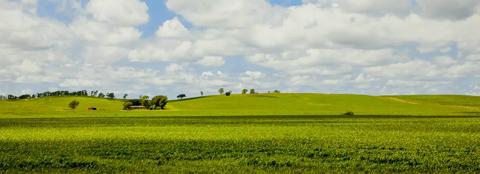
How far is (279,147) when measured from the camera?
108 feet


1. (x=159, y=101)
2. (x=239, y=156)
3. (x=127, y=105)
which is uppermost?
(x=159, y=101)

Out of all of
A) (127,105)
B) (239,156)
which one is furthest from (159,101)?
(239,156)

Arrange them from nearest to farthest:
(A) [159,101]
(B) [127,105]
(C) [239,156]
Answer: (C) [239,156] < (B) [127,105] < (A) [159,101]

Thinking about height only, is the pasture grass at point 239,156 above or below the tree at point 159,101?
below

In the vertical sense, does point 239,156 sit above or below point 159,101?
below

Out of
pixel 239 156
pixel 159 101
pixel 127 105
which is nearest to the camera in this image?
pixel 239 156

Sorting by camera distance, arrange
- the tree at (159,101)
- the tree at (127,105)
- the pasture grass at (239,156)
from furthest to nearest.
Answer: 1. the tree at (159,101)
2. the tree at (127,105)
3. the pasture grass at (239,156)

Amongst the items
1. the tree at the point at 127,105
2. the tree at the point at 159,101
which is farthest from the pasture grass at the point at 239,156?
the tree at the point at 127,105

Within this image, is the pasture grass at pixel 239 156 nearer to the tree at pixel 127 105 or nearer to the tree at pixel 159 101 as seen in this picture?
the tree at pixel 159 101

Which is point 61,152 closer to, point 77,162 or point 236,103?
point 77,162

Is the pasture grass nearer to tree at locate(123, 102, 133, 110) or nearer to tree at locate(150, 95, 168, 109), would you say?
tree at locate(150, 95, 168, 109)

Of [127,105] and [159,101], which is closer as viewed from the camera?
[127,105]

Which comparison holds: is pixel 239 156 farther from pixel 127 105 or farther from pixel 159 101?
pixel 127 105

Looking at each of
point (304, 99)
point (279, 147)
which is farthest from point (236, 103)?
point (279, 147)
